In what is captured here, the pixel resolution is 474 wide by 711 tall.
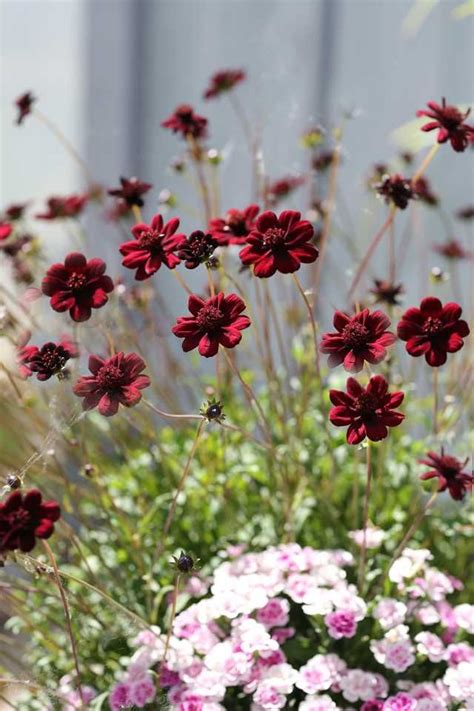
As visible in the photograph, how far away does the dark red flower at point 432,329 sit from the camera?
27.4 inches

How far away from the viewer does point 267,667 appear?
2.77ft

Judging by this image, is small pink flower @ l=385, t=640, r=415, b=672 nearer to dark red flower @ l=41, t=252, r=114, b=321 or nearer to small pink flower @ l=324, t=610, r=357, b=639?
small pink flower @ l=324, t=610, r=357, b=639

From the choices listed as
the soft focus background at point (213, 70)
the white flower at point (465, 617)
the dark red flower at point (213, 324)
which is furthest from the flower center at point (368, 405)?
the soft focus background at point (213, 70)

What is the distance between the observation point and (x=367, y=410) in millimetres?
680

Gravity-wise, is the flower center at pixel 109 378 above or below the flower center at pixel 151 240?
below

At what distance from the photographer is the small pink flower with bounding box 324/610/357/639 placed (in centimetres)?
84

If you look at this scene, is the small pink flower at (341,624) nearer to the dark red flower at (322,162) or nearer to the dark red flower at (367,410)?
the dark red flower at (367,410)

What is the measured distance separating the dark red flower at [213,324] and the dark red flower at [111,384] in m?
0.04

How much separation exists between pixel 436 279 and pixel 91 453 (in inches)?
18.4

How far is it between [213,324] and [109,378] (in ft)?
0.30

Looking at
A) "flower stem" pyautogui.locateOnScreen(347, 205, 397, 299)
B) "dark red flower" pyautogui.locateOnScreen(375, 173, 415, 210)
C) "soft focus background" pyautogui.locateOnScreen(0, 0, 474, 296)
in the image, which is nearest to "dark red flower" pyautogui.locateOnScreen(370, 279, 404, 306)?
"flower stem" pyautogui.locateOnScreen(347, 205, 397, 299)

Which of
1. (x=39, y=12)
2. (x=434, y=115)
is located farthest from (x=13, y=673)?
(x=39, y=12)

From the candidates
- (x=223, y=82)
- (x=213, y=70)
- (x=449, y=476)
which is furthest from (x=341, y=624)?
(x=213, y=70)

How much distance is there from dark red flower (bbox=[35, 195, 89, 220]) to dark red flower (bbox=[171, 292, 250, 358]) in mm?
509
